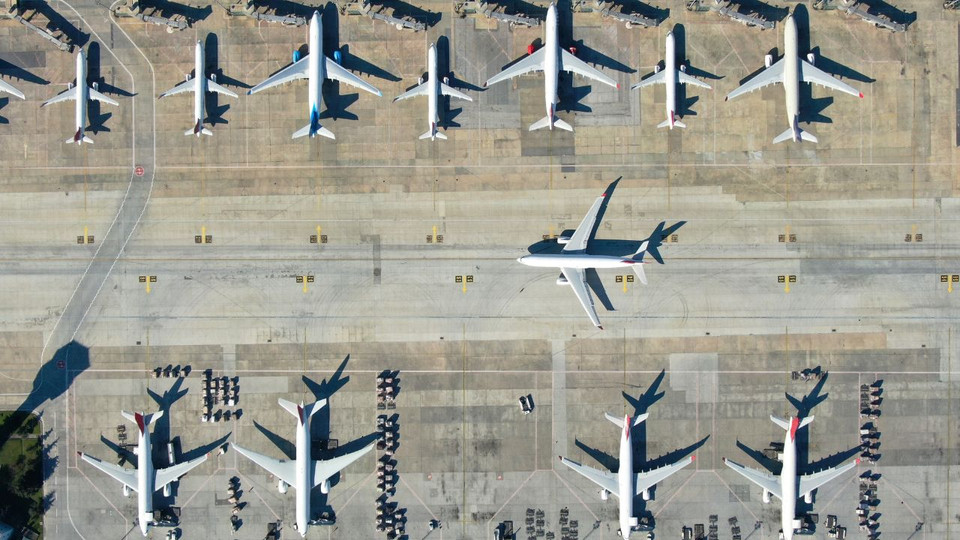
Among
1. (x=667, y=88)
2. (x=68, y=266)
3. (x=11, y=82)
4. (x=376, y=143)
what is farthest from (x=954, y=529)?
(x=11, y=82)

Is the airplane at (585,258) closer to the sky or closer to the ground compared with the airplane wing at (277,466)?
closer to the sky

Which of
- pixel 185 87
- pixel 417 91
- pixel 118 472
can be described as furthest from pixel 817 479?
pixel 185 87

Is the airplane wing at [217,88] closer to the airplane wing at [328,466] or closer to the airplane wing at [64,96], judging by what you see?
the airplane wing at [64,96]

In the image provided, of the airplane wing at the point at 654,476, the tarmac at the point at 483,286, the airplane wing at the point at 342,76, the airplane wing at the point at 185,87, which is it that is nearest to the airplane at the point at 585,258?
the tarmac at the point at 483,286

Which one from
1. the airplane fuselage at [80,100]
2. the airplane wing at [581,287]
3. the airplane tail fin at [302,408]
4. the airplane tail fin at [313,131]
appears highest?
the airplane fuselage at [80,100]

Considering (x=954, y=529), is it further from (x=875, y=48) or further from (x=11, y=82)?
(x=11, y=82)

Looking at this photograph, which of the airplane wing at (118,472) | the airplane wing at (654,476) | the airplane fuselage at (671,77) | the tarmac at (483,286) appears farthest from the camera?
the tarmac at (483,286)

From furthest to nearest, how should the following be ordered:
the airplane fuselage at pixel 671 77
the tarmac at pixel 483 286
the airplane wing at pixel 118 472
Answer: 1. the tarmac at pixel 483 286
2. the airplane wing at pixel 118 472
3. the airplane fuselage at pixel 671 77

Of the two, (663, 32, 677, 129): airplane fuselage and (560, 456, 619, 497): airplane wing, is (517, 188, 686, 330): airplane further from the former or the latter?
(560, 456, 619, 497): airplane wing
